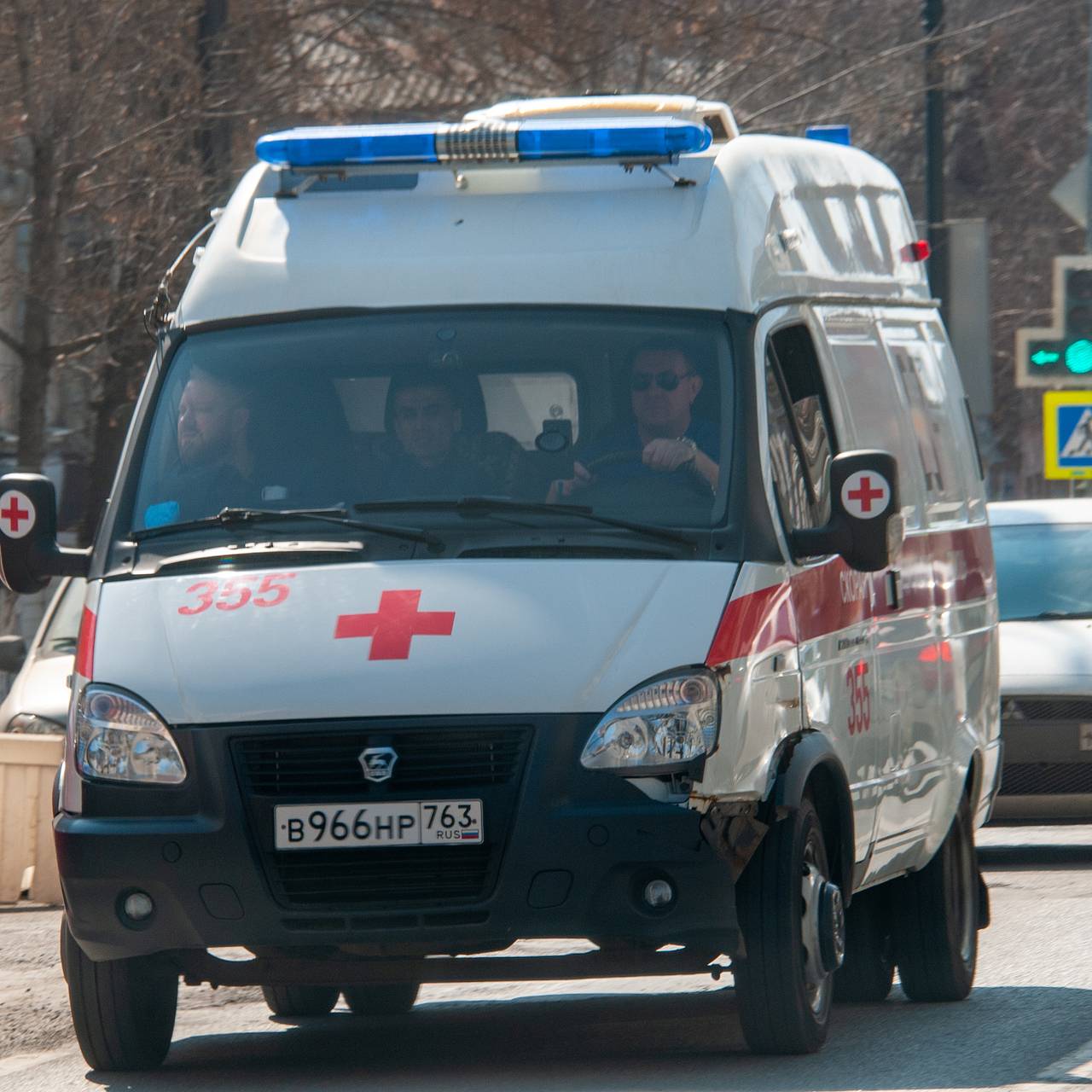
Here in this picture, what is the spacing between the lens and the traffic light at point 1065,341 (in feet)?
63.0

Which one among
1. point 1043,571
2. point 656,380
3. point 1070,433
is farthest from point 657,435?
point 1070,433

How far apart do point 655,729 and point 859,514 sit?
0.94m

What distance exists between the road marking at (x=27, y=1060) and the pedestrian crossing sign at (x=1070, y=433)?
13.1 meters

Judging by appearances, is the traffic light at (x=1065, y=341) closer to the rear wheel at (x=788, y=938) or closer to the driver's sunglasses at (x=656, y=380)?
the driver's sunglasses at (x=656, y=380)

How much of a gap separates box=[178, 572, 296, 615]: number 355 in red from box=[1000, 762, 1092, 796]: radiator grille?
7.04 meters

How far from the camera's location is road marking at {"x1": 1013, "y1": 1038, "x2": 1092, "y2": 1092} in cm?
676

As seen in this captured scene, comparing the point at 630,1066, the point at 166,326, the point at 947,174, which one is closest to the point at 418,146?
the point at 166,326

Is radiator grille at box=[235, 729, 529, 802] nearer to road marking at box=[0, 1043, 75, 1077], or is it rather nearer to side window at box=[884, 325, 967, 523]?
road marking at box=[0, 1043, 75, 1077]

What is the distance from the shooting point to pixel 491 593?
22.2 feet

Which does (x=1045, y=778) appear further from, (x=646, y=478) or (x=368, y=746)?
(x=368, y=746)

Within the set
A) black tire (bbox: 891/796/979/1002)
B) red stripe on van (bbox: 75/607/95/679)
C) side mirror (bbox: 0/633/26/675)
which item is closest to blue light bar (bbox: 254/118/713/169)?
red stripe on van (bbox: 75/607/95/679)

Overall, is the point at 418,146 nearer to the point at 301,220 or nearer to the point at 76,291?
the point at 301,220

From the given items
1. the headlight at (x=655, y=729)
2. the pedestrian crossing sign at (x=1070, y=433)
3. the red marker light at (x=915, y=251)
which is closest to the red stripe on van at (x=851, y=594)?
the headlight at (x=655, y=729)

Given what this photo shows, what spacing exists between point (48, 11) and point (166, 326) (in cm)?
905
